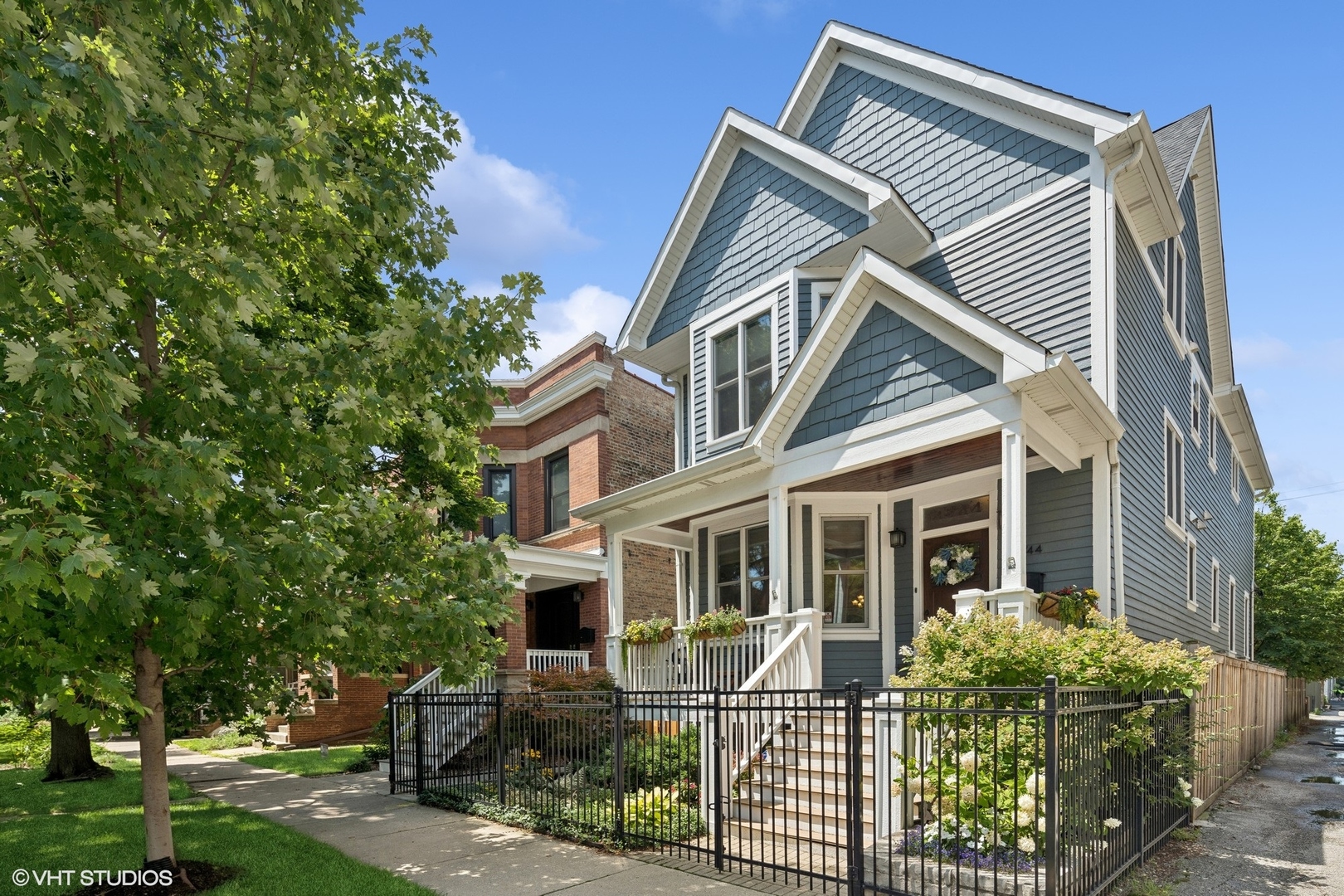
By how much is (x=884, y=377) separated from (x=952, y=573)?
290 cm

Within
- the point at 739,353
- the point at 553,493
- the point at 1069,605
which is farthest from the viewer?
the point at 553,493

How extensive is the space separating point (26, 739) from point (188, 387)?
1467 centimetres

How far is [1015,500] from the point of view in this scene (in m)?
7.96

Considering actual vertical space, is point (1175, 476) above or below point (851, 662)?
above

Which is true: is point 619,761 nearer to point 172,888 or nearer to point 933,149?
point 172,888

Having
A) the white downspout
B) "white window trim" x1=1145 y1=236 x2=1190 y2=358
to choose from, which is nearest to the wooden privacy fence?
the white downspout

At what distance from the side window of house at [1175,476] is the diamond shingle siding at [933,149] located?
4968 millimetres

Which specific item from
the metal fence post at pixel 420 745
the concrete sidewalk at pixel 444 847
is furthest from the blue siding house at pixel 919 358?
the concrete sidewalk at pixel 444 847

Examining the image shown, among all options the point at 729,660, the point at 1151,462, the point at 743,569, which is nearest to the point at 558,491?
the point at 743,569

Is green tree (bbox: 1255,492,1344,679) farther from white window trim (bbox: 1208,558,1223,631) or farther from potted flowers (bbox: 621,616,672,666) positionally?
potted flowers (bbox: 621,616,672,666)

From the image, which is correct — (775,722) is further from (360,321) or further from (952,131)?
(952,131)

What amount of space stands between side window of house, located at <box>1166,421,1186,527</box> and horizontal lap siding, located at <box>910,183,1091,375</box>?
440cm

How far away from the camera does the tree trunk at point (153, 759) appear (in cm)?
633

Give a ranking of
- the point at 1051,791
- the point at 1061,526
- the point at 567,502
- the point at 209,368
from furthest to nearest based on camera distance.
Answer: the point at 567,502 → the point at 1061,526 → the point at 209,368 → the point at 1051,791
